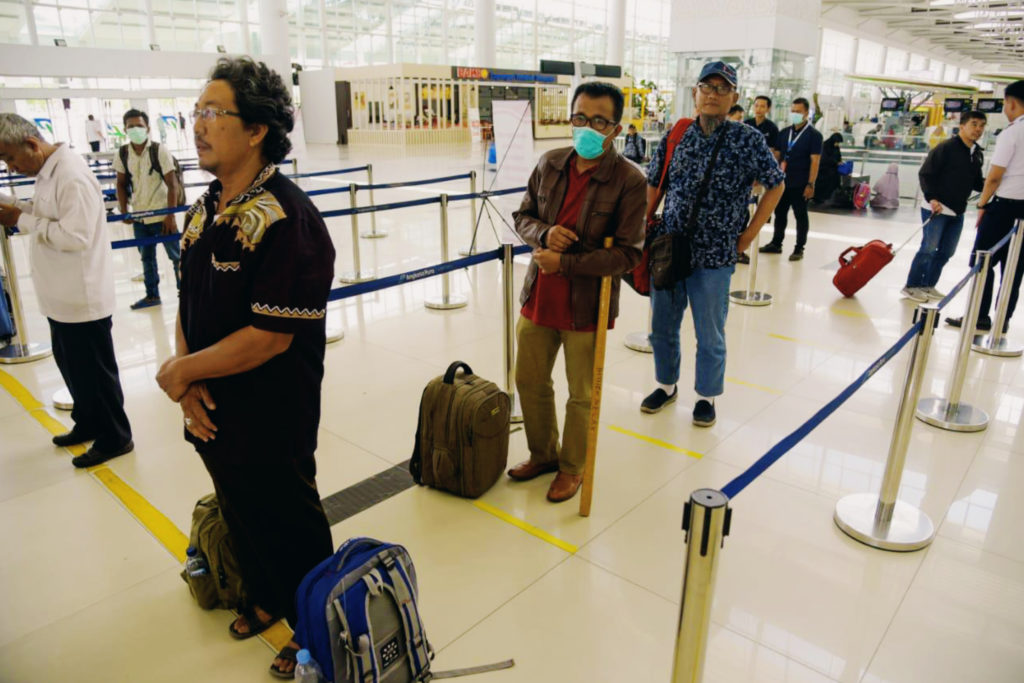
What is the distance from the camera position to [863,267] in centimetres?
662

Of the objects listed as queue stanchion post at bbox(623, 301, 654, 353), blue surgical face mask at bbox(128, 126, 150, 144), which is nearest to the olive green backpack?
queue stanchion post at bbox(623, 301, 654, 353)

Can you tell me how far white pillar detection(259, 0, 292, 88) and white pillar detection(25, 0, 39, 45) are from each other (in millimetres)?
8682

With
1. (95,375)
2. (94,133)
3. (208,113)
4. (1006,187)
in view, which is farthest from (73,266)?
(94,133)

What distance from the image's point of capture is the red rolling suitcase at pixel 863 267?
6574 mm

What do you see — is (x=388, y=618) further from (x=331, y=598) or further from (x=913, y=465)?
(x=913, y=465)

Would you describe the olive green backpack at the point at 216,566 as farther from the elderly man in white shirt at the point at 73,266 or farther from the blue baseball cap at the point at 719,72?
the blue baseball cap at the point at 719,72

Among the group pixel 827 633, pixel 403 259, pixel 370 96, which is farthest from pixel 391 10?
pixel 827 633

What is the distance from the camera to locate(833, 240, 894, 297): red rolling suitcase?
6.57m

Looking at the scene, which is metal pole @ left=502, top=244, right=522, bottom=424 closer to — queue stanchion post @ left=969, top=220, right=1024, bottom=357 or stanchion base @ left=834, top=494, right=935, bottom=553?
stanchion base @ left=834, top=494, right=935, bottom=553

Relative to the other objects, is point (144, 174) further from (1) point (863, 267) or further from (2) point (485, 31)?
(2) point (485, 31)

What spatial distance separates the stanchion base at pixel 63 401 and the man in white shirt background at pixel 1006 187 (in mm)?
6408

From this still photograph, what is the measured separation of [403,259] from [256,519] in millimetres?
6716

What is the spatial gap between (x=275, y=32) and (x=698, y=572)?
1337 inches

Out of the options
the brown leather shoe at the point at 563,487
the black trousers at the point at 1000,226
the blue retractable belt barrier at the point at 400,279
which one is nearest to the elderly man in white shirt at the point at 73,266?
the blue retractable belt barrier at the point at 400,279
